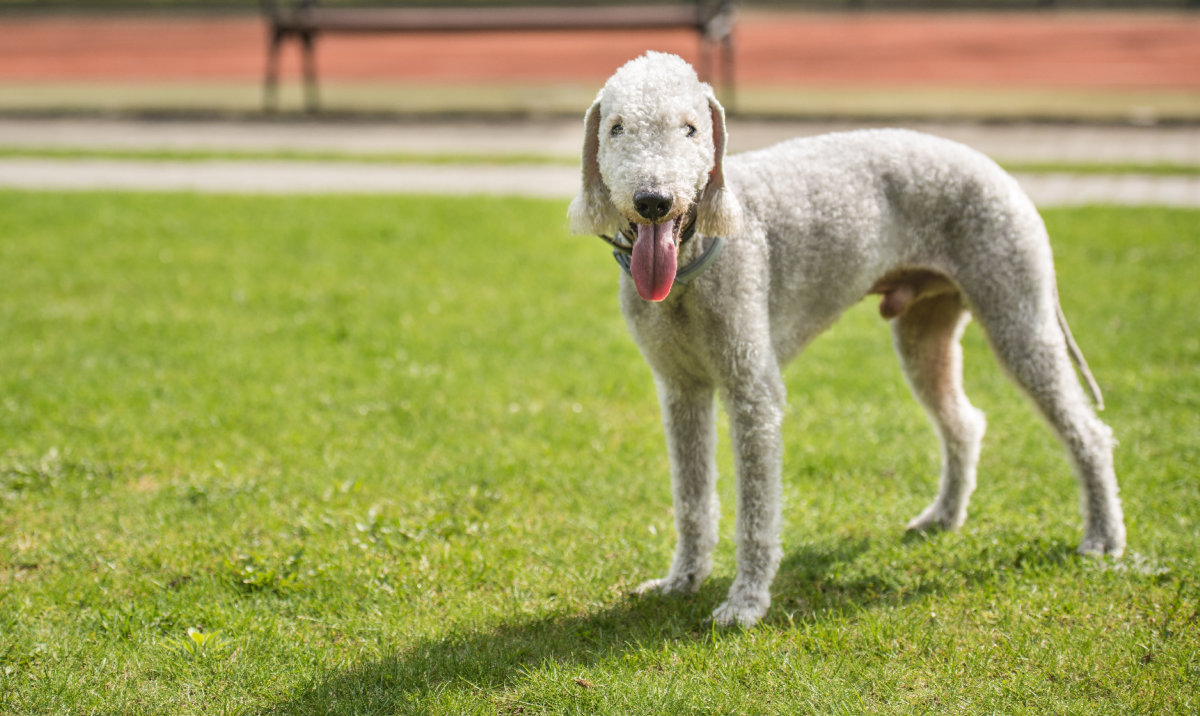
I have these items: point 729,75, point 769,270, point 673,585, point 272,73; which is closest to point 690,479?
point 673,585

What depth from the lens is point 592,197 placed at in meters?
3.23

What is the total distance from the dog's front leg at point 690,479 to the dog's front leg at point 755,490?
0.19 m

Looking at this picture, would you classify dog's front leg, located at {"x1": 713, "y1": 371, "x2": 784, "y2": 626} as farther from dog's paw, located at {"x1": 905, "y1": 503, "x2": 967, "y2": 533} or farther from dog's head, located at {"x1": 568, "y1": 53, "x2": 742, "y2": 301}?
dog's paw, located at {"x1": 905, "y1": 503, "x2": 967, "y2": 533}

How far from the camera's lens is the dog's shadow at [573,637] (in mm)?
3207

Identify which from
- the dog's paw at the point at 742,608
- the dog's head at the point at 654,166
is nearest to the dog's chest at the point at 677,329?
the dog's head at the point at 654,166

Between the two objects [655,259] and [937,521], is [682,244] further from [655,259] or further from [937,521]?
[937,521]

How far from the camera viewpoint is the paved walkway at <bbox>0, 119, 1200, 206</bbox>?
9977mm

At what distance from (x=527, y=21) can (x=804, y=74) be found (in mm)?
6197

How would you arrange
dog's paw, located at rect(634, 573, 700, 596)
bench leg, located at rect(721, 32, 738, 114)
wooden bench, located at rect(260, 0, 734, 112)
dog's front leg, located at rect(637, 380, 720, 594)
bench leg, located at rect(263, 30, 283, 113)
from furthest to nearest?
bench leg, located at rect(263, 30, 283, 113) → bench leg, located at rect(721, 32, 738, 114) → wooden bench, located at rect(260, 0, 734, 112) → dog's paw, located at rect(634, 573, 700, 596) → dog's front leg, located at rect(637, 380, 720, 594)

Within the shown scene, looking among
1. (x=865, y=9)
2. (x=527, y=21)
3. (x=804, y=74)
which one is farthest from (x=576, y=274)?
(x=865, y=9)

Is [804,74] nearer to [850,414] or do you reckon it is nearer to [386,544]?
[850,414]

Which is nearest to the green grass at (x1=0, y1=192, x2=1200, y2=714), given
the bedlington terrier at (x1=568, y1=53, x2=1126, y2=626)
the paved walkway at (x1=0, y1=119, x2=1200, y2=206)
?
the bedlington terrier at (x1=568, y1=53, x2=1126, y2=626)

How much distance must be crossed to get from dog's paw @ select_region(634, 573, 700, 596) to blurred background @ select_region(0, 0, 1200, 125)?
971 centimetres

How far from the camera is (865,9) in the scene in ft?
104
